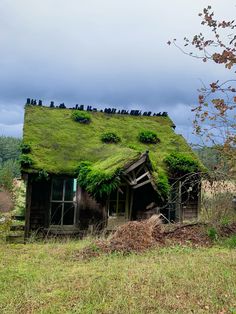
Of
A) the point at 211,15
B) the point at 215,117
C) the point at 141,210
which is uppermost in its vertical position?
the point at 211,15

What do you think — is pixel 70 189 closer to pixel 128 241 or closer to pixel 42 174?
pixel 42 174

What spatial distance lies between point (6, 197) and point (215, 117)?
30860 millimetres

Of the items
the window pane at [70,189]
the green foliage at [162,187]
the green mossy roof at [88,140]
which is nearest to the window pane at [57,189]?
the window pane at [70,189]

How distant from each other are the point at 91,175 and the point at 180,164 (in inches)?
227

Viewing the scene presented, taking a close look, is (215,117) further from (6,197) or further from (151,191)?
(6,197)

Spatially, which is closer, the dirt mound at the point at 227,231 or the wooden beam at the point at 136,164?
the dirt mound at the point at 227,231

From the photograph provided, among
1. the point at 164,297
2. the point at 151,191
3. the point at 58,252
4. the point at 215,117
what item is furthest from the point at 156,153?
the point at 164,297

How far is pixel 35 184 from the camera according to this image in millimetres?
15828

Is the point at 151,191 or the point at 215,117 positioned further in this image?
the point at 151,191

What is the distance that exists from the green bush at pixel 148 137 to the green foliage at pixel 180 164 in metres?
1.57

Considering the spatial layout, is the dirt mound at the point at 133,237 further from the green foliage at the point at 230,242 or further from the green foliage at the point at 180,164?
the green foliage at the point at 180,164

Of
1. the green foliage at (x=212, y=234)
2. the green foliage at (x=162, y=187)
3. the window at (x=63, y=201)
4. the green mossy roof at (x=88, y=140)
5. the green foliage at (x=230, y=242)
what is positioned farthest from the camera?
the green foliage at (x=162, y=187)

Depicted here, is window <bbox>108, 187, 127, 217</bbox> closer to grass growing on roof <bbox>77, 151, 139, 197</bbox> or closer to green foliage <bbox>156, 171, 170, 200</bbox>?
grass growing on roof <bbox>77, 151, 139, 197</bbox>

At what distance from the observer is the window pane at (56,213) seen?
16.0m
